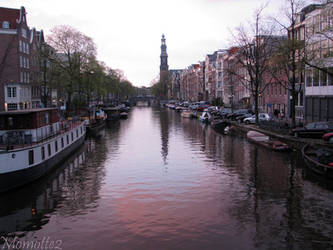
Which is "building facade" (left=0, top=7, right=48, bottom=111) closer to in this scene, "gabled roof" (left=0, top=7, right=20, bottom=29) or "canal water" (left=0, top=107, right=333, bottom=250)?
"gabled roof" (left=0, top=7, right=20, bottom=29)

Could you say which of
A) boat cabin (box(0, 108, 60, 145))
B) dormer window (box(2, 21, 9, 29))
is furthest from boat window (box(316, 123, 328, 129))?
dormer window (box(2, 21, 9, 29))

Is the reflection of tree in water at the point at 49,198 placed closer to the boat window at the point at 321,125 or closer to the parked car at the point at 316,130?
the parked car at the point at 316,130

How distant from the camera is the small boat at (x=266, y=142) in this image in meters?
33.7

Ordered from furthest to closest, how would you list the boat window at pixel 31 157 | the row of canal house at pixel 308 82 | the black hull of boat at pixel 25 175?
the row of canal house at pixel 308 82 → the boat window at pixel 31 157 → the black hull of boat at pixel 25 175

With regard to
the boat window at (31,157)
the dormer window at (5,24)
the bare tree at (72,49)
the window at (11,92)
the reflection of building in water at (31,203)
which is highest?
the dormer window at (5,24)

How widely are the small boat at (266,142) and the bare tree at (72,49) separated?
36469mm

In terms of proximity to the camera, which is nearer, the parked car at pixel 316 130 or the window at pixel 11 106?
the parked car at pixel 316 130

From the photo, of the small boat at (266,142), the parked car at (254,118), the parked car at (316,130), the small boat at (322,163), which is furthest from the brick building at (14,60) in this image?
the small boat at (322,163)

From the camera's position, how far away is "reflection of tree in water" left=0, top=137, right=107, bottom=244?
1702 cm

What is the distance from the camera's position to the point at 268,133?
1594 inches

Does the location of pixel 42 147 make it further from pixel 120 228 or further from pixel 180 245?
pixel 180 245

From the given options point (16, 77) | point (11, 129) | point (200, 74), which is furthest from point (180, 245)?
point (200, 74)

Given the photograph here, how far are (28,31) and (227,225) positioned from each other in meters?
71.3

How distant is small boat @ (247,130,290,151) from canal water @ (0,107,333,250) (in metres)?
1.50
